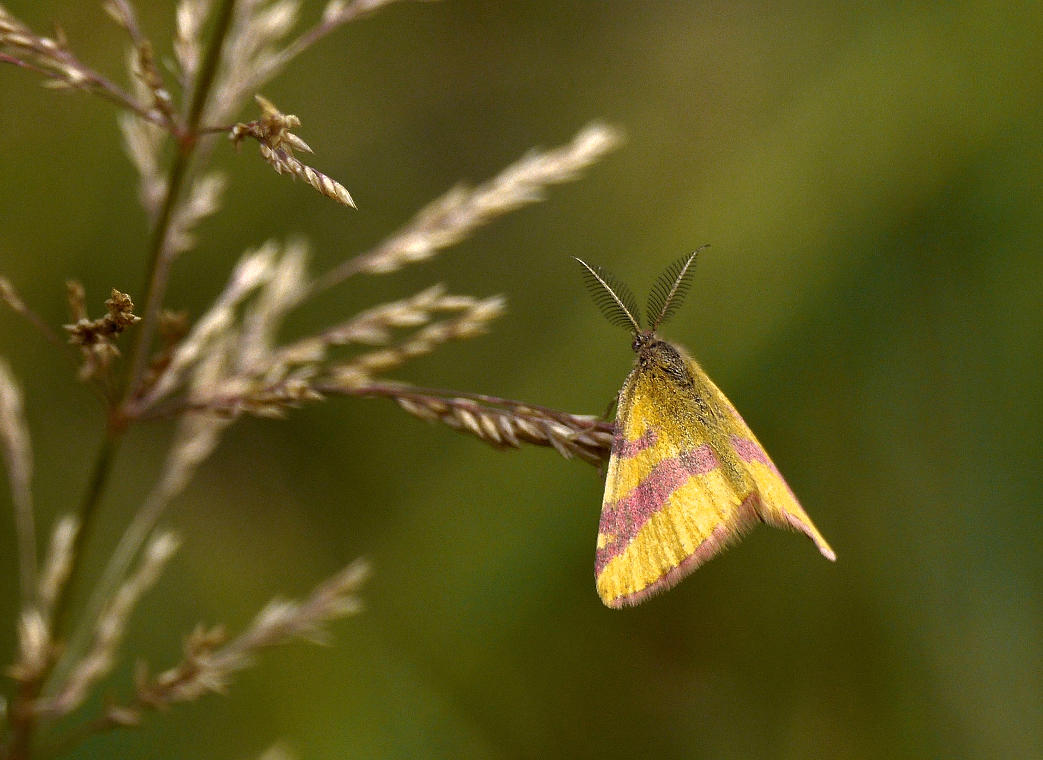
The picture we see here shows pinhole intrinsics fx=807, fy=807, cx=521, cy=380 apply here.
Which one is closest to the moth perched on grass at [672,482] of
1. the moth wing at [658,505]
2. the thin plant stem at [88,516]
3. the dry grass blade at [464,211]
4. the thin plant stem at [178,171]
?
the moth wing at [658,505]

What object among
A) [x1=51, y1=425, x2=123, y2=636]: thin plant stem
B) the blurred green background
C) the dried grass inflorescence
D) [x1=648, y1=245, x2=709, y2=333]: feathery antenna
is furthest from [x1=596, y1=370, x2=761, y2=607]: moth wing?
the blurred green background

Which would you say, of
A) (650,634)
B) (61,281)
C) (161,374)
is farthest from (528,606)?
(61,281)

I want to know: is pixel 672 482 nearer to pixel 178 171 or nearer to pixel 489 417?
pixel 489 417

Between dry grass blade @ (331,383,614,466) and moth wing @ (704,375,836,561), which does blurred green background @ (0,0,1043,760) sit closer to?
moth wing @ (704,375,836,561)

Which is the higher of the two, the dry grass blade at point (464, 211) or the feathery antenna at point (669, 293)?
the dry grass blade at point (464, 211)

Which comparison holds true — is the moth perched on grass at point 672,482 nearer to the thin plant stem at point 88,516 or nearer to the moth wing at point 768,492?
the moth wing at point 768,492

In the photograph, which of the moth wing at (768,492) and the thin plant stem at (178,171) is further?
the moth wing at (768,492)

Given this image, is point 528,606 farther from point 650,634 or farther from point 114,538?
point 114,538
